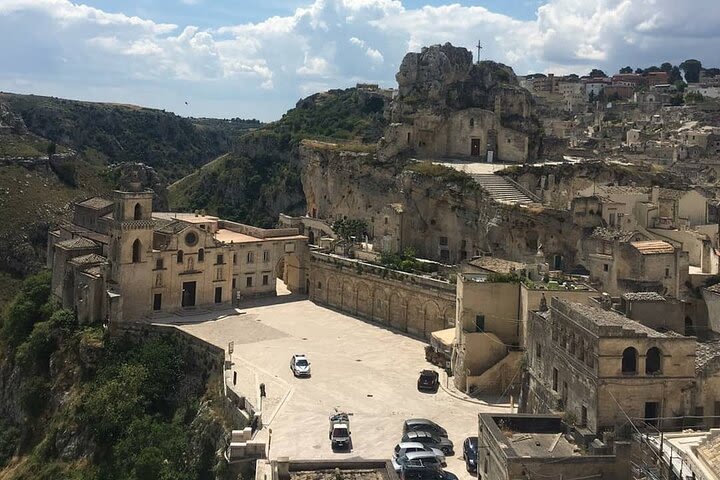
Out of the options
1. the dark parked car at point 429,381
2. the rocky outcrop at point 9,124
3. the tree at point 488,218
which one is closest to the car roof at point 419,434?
the dark parked car at point 429,381

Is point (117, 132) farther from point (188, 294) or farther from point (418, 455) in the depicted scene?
point (418, 455)

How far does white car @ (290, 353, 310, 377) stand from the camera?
40.3 m

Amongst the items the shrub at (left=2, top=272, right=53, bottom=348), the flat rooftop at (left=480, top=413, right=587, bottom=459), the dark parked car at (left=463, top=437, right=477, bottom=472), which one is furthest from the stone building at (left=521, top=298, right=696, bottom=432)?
the shrub at (left=2, top=272, right=53, bottom=348)

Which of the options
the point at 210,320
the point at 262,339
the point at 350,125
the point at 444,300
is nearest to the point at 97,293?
the point at 210,320


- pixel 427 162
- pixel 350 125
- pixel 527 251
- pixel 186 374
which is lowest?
pixel 186 374

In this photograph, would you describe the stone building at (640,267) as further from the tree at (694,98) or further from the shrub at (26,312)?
the tree at (694,98)

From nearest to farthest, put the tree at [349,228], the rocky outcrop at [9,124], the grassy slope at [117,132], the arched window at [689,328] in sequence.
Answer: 1. the arched window at [689,328]
2. the tree at [349,228]
3. the rocky outcrop at [9,124]
4. the grassy slope at [117,132]

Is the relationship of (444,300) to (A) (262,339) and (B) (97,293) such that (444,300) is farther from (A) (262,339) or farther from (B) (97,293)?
(B) (97,293)

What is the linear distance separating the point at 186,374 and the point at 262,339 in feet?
16.3

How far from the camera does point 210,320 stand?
50969 mm

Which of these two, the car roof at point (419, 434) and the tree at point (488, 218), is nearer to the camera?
the car roof at point (419, 434)

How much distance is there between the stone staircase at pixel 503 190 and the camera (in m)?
53.0

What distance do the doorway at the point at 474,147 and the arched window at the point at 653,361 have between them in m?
41.1

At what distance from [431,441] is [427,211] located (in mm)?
29310
